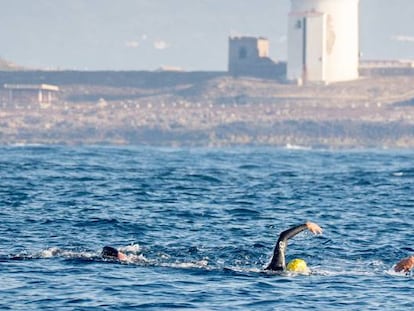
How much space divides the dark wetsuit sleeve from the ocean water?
1.10ft

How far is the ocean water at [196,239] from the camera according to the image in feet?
93.4

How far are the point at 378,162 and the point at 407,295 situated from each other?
60.6 metres

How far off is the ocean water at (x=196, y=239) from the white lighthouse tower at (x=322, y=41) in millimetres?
93082

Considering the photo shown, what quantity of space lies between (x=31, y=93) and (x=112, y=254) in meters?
148

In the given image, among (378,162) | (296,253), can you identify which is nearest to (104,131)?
(378,162)

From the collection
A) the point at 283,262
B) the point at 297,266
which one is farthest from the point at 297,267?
the point at 283,262

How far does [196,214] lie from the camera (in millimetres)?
44281

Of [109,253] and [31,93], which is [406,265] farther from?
[31,93]

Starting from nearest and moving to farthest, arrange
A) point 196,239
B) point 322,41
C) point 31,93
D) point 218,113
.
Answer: point 196,239, point 322,41, point 218,113, point 31,93

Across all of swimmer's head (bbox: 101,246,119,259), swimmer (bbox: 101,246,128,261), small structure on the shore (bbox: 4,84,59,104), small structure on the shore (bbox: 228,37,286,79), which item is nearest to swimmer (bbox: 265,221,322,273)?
swimmer (bbox: 101,246,128,261)

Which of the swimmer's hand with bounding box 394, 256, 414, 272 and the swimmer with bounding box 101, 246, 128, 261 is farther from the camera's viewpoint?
the swimmer with bounding box 101, 246, 128, 261

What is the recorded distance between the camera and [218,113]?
169 meters

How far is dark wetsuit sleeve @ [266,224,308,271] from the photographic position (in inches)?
1192

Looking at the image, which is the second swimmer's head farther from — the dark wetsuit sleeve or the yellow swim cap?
the dark wetsuit sleeve
